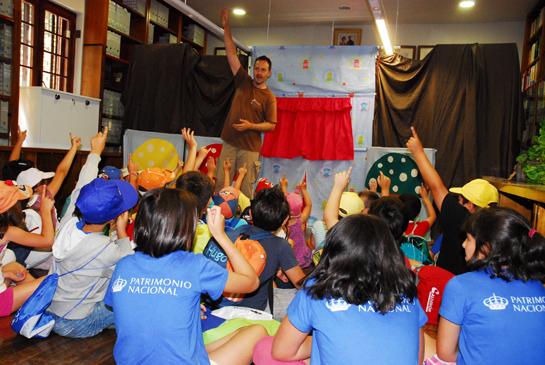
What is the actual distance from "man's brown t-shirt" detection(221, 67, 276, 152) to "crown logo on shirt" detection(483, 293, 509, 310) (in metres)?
3.68

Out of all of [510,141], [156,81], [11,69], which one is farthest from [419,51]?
[11,69]

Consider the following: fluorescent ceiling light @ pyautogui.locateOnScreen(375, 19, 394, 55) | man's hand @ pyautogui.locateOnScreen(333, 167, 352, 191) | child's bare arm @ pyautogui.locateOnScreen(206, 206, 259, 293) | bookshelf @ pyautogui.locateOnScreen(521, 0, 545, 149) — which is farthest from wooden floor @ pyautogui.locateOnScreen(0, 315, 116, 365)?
bookshelf @ pyautogui.locateOnScreen(521, 0, 545, 149)

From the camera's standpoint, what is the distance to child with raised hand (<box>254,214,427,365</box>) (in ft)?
3.51

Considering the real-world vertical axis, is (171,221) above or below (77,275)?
above

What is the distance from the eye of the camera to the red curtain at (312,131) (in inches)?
207

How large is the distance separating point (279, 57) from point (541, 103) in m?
3.15

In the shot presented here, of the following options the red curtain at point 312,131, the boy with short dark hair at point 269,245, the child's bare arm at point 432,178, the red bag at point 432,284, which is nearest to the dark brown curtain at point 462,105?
the red curtain at point 312,131

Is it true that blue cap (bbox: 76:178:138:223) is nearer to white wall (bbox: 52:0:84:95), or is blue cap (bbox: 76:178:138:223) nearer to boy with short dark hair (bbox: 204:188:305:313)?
boy with short dark hair (bbox: 204:188:305:313)

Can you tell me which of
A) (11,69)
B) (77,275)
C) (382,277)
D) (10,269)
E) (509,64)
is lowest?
(10,269)

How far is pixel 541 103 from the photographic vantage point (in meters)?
4.32

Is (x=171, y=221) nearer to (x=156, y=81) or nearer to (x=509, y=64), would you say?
(x=156, y=81)

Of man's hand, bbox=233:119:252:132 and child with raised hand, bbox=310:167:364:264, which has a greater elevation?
man's hand, bbox=233:119:252:132

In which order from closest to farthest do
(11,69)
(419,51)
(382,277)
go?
(382,277), (11,69), (419,51)

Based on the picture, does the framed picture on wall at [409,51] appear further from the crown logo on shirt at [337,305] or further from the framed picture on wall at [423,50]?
the crown logo on shirt at [337,305]
